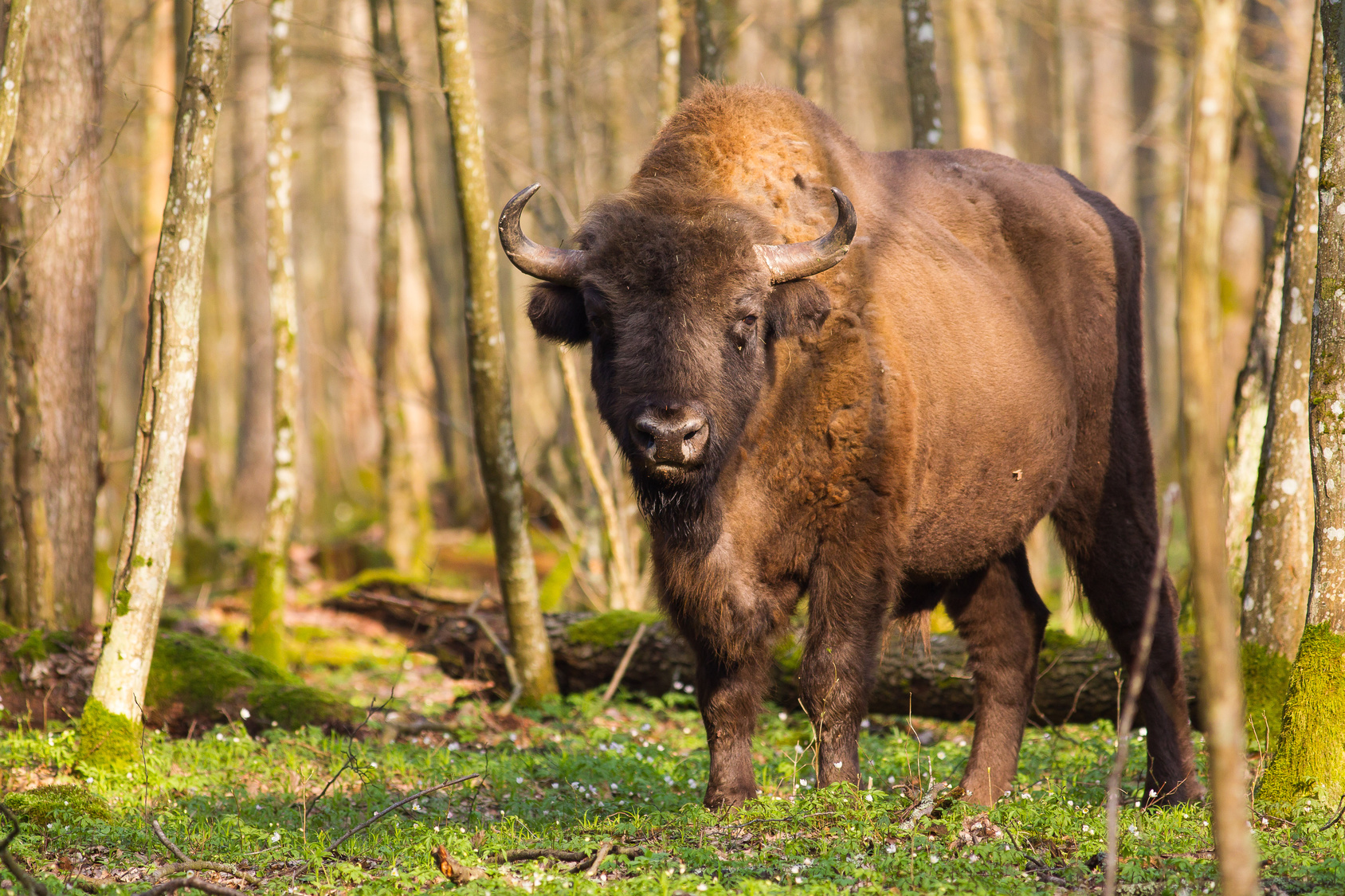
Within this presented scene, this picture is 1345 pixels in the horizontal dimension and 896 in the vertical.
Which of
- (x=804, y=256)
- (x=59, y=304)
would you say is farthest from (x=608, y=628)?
(x=59, y=304)

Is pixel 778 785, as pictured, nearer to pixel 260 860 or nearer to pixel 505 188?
pixel 260 860

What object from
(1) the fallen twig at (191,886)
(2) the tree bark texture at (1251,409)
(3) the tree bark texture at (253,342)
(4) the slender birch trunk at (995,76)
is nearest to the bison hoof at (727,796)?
(1) the fallen twig at (191,886)

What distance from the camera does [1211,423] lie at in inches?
97.0

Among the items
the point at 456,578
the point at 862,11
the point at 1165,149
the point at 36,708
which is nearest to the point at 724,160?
the point at 36,708

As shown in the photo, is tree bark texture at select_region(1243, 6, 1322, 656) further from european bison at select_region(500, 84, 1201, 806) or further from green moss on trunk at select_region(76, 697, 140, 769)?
green moss on trunk at select_region(76, 697, 140, 769)

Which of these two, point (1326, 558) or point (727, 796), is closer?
point (1326, 558)

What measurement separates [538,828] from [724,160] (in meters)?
3.51

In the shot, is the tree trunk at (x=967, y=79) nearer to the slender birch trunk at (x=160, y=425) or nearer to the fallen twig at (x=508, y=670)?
the fallen twig at (x=508, y=670)

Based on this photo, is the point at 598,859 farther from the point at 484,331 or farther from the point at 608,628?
the point at 608,628

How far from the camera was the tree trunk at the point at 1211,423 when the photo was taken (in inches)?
96.7

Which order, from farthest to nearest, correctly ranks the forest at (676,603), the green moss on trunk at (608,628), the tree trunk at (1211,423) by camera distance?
the green moss on trunk at (608,628), the forest at (676,603), the tree trunk at (1211,423)

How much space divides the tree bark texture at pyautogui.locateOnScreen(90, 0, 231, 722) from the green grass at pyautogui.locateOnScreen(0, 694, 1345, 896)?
63cm

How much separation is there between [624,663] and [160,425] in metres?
3.71

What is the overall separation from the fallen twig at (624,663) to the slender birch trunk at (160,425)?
3.32m
